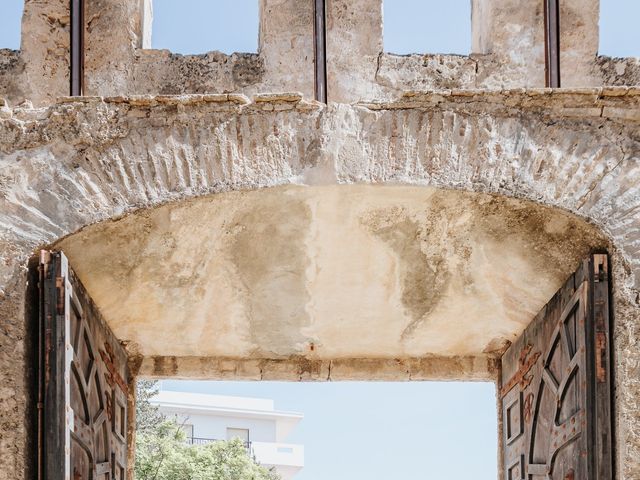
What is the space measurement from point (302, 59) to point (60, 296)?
1.53 m

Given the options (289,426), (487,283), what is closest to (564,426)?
(487,283)

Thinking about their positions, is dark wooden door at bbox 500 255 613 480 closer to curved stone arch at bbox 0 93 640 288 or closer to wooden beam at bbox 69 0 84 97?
curved stone arch at bbox 0 93 640 288

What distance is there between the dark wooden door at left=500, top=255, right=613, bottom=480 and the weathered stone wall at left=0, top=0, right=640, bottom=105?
1004 millimetres

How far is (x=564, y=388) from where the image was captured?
5.15 metres

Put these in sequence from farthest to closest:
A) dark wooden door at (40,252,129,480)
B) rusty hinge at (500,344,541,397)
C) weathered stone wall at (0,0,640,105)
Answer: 1. rusty hinge at (500,344,541,397)
2. weathered stone wall at (0,0,640,105)
3. dark wooden door at (40,252,129,480)

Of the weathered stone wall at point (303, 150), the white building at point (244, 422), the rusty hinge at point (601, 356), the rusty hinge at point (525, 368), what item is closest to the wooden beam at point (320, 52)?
the weathered stone wall at point (303, 150)

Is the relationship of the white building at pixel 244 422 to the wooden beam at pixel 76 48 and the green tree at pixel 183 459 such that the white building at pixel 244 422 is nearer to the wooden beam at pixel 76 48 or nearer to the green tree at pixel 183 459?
the green tree at pixel 183 459

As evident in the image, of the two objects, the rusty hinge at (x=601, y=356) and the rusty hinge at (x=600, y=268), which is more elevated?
the rusty hinge at (x=600, y=268)

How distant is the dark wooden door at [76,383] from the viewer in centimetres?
462

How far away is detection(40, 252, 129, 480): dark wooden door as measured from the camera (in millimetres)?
4617

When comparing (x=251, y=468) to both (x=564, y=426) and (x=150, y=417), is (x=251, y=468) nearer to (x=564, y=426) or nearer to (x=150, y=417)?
(x=150, y=417)

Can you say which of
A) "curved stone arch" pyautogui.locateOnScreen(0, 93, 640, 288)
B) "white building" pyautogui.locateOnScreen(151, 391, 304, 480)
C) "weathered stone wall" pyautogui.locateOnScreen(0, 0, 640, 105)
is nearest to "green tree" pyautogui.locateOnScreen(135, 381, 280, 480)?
"weathered stone wall" pyautogui.locateOnScreen(0, 0, 640, 105)

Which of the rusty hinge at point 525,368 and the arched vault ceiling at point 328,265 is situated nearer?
the arched vault ceiling at point 328,265

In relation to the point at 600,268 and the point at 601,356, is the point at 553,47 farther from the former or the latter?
the point at 601,356
